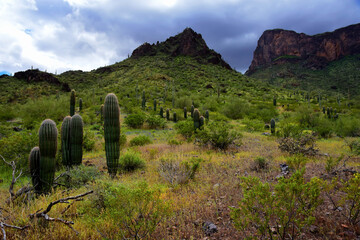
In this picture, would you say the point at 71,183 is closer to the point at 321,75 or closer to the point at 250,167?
the point at 250,167

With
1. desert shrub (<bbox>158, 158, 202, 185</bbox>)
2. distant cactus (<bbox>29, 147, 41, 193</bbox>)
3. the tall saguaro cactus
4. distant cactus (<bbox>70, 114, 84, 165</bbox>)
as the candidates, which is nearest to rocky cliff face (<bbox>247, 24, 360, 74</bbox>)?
desert shrub (<bbox>158, 158, 202, 185</bbox>)

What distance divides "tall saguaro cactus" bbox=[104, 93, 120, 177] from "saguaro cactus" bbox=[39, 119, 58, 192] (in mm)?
1657

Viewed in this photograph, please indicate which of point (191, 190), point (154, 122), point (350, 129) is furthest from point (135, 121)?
point (350, 129)

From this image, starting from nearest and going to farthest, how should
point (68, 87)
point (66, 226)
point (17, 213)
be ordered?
point (66, 226) → point (17, 213) → point (68, 87)

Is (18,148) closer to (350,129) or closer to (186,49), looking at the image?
(350,129)

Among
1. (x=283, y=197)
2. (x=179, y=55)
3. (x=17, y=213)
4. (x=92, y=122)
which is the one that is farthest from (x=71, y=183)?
(x=179, y=55)

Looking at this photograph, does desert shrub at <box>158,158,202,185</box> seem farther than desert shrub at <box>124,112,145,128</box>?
No

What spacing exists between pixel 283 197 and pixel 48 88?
201 ft

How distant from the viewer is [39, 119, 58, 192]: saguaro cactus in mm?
4129

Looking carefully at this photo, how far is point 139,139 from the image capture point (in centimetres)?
1066

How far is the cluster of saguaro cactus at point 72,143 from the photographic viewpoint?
5762 millimetres

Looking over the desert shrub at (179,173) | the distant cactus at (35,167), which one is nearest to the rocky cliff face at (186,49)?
the desert shrub at (179,173)

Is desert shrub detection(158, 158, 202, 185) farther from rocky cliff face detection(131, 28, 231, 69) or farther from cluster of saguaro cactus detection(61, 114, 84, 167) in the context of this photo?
rocky cliff face detection(131, 28, 231, 69)

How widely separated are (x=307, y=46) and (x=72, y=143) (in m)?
168
